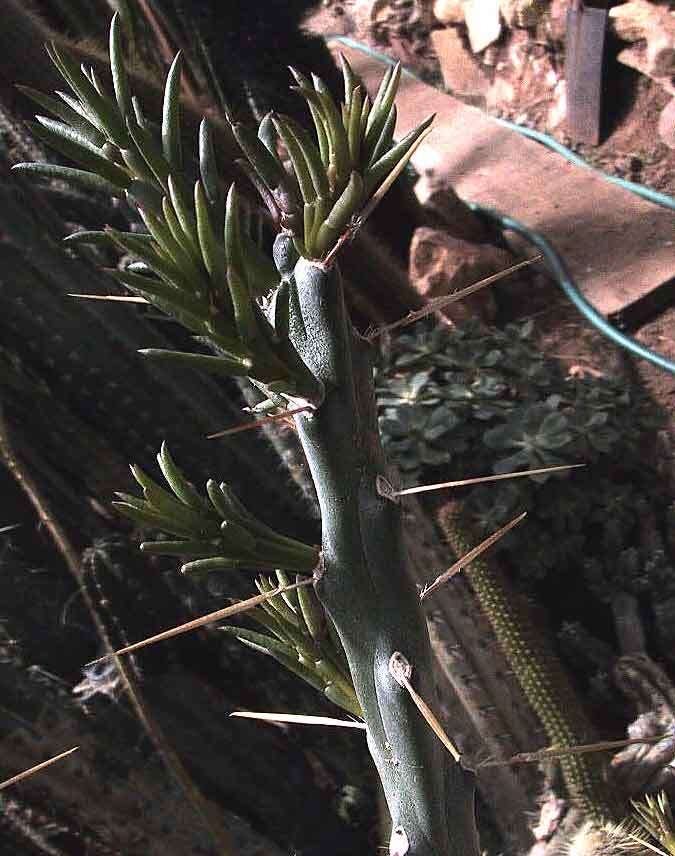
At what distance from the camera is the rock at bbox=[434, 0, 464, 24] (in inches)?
119

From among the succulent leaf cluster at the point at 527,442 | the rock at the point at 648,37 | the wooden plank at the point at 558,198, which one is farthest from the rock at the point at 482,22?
the succulent leaf cluster at the point at 527,442

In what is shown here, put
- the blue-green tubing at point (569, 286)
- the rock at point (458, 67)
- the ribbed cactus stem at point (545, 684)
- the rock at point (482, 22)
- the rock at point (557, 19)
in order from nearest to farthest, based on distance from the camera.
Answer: the ribbed cactus stem at point (545, 684) < the blue-green tubing at point (569, 286) < the rock at point (557, 19) < the rock at point (482, 22) < the rock at point (458, 67)

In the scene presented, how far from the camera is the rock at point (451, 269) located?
2.03m

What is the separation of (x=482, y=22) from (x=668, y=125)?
0.90 meters

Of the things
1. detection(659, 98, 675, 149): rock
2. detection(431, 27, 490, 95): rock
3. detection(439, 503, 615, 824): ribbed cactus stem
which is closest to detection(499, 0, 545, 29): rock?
detection(431, 27, 490, 95): rock

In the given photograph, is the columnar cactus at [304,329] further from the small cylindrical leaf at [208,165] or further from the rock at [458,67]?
the rock at [458,67]

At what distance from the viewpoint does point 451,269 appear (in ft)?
6.65

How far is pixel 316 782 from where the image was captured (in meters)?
1.12

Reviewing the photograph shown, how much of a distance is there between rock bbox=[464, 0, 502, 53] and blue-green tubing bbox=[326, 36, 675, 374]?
31 centimetres

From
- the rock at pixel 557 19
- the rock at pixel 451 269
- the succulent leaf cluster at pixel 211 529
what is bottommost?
the rock at pixel 451 269

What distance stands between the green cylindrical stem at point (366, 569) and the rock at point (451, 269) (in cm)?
171

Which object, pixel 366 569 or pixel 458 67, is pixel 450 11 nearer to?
pixel 458 67

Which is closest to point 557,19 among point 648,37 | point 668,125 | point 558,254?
point 648,37

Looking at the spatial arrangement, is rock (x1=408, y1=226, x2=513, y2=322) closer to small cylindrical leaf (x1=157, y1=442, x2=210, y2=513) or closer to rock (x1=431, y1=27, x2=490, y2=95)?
rock (x1=431, y1=27, x2=490, y2=95)
